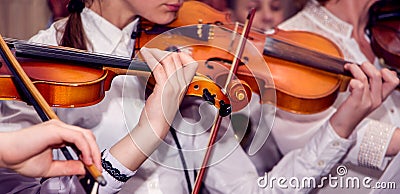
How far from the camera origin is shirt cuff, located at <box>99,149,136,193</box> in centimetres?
85

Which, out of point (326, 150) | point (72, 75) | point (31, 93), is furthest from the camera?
point (326, 150)

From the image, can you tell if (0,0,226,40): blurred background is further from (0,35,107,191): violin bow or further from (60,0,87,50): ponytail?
(0,35,107,191): violin bow

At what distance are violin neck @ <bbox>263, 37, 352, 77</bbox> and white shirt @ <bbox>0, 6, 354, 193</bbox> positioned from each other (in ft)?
0.35

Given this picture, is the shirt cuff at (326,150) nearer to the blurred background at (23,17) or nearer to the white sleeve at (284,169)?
the white sleeve at (284,169)

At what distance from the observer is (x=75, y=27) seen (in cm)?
98

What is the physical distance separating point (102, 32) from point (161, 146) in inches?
8.4

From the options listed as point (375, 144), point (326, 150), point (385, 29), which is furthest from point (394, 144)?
point (385, 29)

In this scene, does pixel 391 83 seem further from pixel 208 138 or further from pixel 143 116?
pixel 143 116

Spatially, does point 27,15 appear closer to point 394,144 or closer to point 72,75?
point 72,75

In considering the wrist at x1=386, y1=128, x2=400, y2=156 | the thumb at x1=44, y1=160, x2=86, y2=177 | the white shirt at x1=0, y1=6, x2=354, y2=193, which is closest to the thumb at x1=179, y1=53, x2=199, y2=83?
the white shirt at x1=0, y1=6, x2=354, y2=193

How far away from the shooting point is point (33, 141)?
2.30ft

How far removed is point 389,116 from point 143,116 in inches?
23.5

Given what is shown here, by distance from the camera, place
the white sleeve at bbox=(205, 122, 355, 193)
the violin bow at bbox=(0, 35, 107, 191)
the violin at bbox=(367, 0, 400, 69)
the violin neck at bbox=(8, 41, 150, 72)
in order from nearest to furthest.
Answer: the violin bow at bbox=(0, 35, 107, 191)
the violin neck at bbox=(8, 41, 150, 72)
the white sleeve at bbox=(205, 122, 355, 193)
the violin at bbox=(367, 0, 400, 69)

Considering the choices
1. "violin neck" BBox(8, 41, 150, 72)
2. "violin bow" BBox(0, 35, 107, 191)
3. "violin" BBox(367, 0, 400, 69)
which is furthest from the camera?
"violin" BBox(367, 0, 400, 69)
